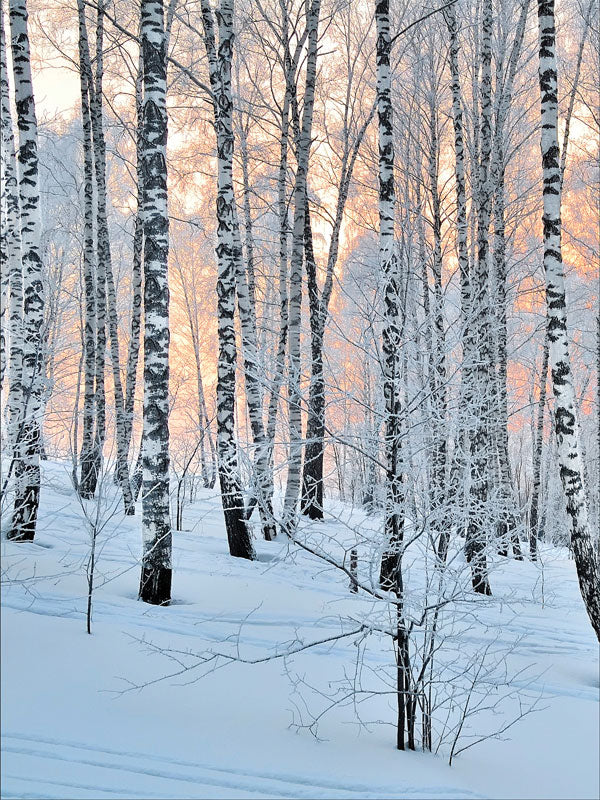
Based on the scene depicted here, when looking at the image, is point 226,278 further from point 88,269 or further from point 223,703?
point 223,703

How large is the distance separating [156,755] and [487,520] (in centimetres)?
207

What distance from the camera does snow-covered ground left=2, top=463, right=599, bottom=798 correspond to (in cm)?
296

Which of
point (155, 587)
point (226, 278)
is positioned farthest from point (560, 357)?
point (155, 587)

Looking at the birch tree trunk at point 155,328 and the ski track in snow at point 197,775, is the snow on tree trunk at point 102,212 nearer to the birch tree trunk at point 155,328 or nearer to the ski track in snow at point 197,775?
the birch tree trunk at point 155,328

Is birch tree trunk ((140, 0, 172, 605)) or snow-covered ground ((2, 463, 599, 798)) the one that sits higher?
birch tree trunk ((140, 0, 172, 605))

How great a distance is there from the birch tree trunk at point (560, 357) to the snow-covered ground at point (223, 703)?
85 centimetres

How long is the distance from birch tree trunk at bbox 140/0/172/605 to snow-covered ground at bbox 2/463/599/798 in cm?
39

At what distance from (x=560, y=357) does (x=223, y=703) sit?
3710mm

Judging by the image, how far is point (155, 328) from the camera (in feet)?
18.0

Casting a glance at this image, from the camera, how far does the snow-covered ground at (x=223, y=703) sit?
296 centimetres

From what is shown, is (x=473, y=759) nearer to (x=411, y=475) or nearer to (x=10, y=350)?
(x=411, y=475)

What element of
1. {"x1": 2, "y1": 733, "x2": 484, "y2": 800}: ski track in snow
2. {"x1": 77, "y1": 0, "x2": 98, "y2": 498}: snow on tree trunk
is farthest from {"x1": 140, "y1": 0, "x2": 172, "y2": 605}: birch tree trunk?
{"x1": 77, "y1": 0, "x2": 98, "y2": 498}: snow on tree trunk

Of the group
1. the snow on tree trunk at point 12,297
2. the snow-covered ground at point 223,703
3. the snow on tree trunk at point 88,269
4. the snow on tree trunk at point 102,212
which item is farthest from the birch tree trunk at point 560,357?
the snow on tree trunk at point 88,269

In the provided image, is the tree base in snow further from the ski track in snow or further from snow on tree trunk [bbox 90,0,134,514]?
snow on tree trunk [bbox 90,0,134,514]
